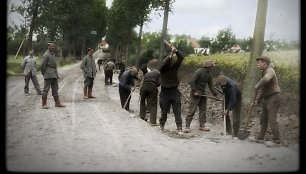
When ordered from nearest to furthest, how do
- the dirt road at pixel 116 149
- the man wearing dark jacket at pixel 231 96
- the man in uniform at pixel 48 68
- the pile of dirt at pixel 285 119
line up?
the dirt road at pixel 116 149 → the pile of dirt at pixel 285 119 → the man wearing dark jacket at pixel 231 96 → the man in uniform at pixel 48 68

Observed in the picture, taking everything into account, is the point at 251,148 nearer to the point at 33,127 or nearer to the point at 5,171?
Result: the point at 5,171

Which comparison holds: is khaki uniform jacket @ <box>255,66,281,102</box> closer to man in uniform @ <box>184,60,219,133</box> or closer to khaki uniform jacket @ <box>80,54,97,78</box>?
man in uniform @ <box>184,60,219,133</box>

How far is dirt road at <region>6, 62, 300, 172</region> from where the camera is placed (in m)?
4.82

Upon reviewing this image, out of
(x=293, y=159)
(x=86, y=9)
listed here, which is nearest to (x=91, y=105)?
(x=293, y=159)

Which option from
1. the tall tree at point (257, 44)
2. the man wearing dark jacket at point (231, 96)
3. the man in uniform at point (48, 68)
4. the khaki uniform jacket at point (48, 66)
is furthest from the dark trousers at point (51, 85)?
the tall tree at point (257, 44)

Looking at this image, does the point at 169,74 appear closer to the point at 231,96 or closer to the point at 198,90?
the point at 198,90

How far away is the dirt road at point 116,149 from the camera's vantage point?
4816mm

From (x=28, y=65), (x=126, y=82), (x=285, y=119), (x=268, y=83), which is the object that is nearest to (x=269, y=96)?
(x=268, y=83)

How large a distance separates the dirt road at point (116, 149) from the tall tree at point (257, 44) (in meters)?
2.00

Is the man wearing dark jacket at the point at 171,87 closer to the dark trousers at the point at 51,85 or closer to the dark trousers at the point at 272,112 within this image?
the dark trousers at the point at 272,112

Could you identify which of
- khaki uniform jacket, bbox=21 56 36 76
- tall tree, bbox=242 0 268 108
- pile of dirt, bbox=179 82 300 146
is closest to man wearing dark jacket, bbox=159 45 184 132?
pile of dirt, bbox=179 82 300 146

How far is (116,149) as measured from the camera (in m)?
5.87

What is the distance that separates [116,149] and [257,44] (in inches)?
242

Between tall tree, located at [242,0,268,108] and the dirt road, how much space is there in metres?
2.00
